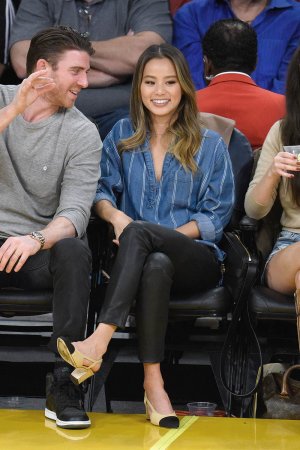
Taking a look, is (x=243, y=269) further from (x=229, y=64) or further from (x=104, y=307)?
(x=229, y=64)

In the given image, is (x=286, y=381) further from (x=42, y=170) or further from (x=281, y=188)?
(x=42, y=170)

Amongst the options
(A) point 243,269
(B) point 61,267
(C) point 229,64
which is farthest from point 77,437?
(C) point 229,64

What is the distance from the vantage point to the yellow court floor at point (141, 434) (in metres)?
3.75

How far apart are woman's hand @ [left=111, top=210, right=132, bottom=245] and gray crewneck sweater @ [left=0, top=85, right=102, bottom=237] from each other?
125 millimetres

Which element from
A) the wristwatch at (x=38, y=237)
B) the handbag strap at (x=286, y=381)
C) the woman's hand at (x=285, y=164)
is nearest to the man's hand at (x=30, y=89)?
the wristwatch at (x=38, y=237)

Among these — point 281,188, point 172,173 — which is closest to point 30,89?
point 172,173

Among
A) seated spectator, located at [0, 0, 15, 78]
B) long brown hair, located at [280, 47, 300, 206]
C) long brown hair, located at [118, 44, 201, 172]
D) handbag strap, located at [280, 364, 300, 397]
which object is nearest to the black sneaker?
handbag strap, located at [280, 364, 300, 397]

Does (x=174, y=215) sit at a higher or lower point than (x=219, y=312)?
higher

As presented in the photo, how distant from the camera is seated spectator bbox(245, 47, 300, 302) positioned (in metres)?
4.34

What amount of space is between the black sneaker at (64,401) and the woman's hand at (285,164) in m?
1.13

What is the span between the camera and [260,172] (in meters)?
4.64

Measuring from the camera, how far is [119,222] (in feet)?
14.6

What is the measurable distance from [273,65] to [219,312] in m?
2.05

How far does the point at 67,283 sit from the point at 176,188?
2.72 feet
